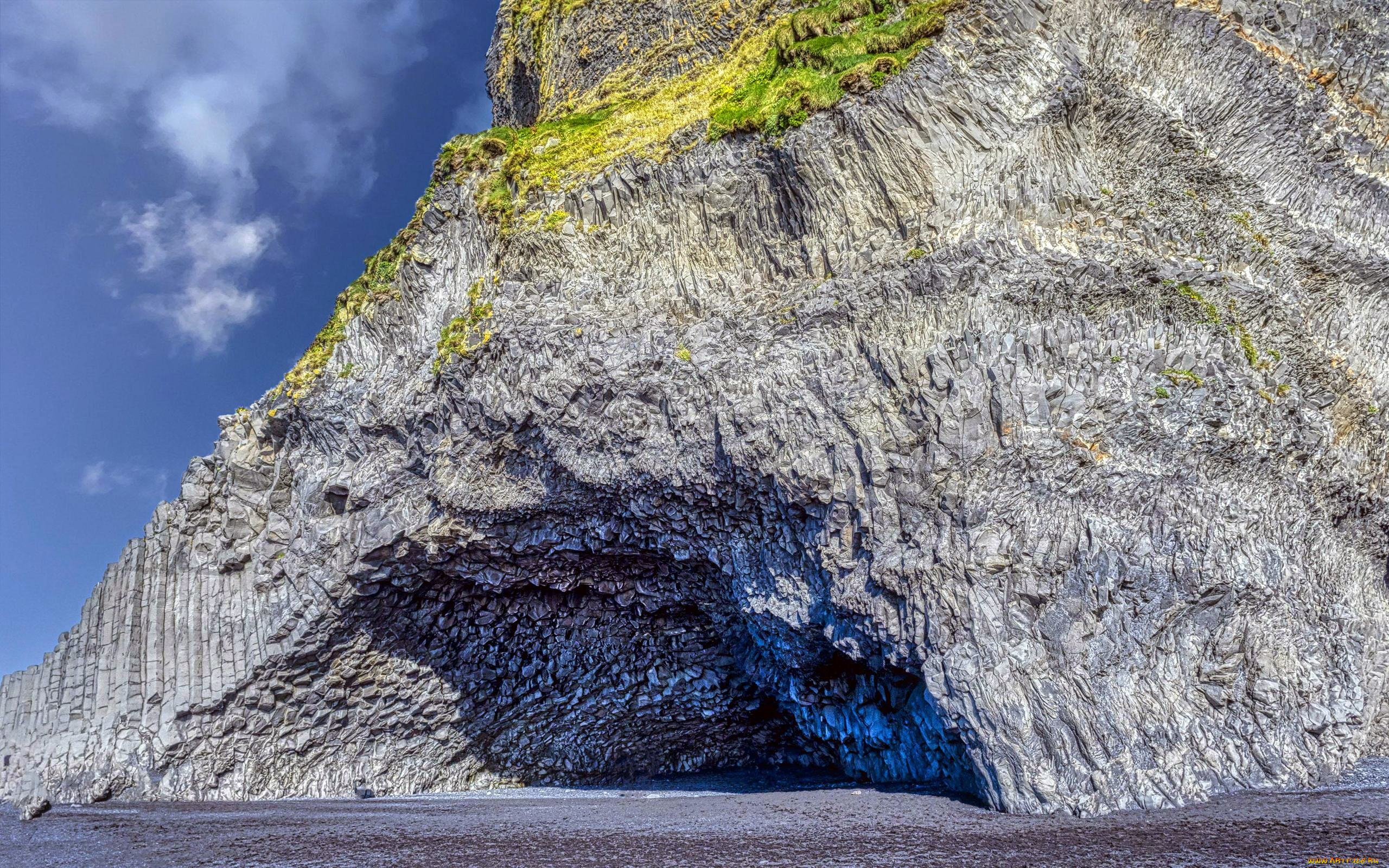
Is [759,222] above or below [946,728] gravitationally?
above

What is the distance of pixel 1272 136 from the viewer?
14.5m

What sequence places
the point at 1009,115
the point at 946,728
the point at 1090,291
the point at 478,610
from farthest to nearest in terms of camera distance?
1. the point at 478,610
2. the point at 1009,115
3. the point at 1090,291
4. the point at 946,728

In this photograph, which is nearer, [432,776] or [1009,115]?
[1009,115]

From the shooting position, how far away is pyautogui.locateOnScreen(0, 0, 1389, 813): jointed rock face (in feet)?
37.9

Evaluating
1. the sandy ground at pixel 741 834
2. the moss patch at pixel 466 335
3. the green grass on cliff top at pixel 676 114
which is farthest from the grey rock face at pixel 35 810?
the moss patch at pixel 466 335

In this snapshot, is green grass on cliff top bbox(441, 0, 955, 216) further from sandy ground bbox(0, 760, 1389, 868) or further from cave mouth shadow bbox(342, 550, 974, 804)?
sandy ground bbox(0, 760, 1389, 868)

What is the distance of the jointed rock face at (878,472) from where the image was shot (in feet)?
37.9

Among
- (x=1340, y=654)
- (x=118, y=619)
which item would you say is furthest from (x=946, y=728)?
(x=118, y=619)

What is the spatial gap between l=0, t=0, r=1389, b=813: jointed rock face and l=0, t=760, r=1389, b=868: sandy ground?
51.8 inches

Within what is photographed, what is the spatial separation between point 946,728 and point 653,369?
7.97 m

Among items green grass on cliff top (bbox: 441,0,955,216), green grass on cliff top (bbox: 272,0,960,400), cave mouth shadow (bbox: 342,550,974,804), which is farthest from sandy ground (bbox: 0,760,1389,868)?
green grass on cliff top (bbox: 441,0,955,216)

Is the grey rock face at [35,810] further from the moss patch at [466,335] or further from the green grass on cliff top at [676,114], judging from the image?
the moss patch at [466,335]

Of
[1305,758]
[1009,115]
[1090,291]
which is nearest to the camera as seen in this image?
[1305,758]

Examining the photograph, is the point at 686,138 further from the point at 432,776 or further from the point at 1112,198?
the point at 432,776
